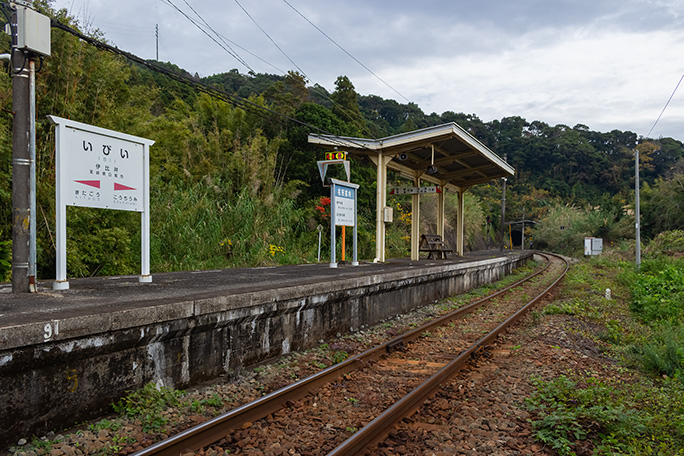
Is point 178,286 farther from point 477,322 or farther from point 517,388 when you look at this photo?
point 477,322

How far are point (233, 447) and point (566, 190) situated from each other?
71.0 m

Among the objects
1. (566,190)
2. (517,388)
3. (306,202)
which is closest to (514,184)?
(566,190)

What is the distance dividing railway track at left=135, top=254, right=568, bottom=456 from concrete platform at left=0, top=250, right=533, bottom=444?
871 millimetres

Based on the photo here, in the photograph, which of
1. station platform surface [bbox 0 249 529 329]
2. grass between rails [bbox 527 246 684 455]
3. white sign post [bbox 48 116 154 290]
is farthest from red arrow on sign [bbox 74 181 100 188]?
grass between rails [bbox 527 246 684 455]

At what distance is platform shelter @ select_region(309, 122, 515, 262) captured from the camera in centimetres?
1266

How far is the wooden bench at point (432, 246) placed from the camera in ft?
55.0

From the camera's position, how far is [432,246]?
1697 cm

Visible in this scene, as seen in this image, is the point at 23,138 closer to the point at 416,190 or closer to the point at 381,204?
the point at 381,204

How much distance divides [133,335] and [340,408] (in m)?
1.87

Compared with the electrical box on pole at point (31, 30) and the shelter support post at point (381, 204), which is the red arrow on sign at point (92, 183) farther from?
the shelter support post at point (381, 204)

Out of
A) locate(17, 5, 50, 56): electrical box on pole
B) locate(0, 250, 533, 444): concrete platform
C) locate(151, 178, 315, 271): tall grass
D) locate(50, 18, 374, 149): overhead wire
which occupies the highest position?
locate(50, 18, 374, 149): overhead wire

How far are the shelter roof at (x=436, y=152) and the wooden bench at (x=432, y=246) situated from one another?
7.26 ft

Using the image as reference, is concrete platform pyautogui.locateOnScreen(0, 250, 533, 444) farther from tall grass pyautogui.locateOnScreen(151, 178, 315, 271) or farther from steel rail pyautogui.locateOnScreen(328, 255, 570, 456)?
tall grass pyautogui.locateOnScreen(151, 178, 315, 271)

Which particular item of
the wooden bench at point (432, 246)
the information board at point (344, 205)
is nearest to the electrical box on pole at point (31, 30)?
the information board at point (344, 205)
